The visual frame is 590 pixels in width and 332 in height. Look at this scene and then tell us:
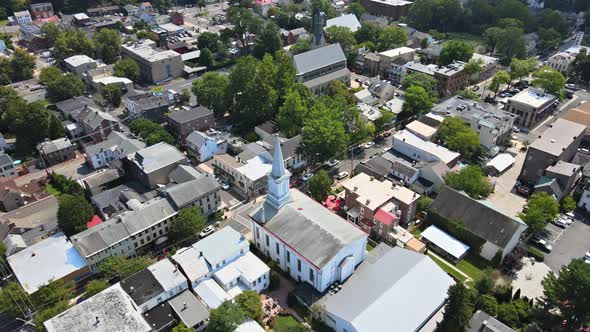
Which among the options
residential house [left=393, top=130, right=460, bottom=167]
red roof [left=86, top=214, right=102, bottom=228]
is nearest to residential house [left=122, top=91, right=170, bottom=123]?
red roof [left=86, top=214, right=102, bottom=228]

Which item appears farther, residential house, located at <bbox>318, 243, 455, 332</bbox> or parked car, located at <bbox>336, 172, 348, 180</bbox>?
parked car, located at <bbox>336, 172, 348, 180</bbox>

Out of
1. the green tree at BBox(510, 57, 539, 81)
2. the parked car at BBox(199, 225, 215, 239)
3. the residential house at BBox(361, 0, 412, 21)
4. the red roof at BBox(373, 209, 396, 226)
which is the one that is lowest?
the parked car at BBox(199, 225, 215, 239)

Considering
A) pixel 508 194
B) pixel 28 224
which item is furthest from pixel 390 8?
pixel 28 224

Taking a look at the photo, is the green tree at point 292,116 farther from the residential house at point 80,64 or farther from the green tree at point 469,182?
the residential house at point 80,64

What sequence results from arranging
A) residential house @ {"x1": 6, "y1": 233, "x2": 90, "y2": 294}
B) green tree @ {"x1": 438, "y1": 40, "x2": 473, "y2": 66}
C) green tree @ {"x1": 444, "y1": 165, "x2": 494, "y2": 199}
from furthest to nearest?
green tree @ {"x1": 438, "y1": 40, "x2": 473, "y2": 66} < green tree @ {"x1": 444, "y1": 165, "x2": 494, "y2": 199} < residential house @ {"x1": 6, "y1": 233, "x2": 90, "y2": 294}

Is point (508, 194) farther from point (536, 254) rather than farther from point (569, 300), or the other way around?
point (569, 300)

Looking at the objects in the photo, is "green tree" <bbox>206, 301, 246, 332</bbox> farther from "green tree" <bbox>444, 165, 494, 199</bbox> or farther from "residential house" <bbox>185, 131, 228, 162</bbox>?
"green tree" <bbox>444, 165, 494, 199</bbox>
